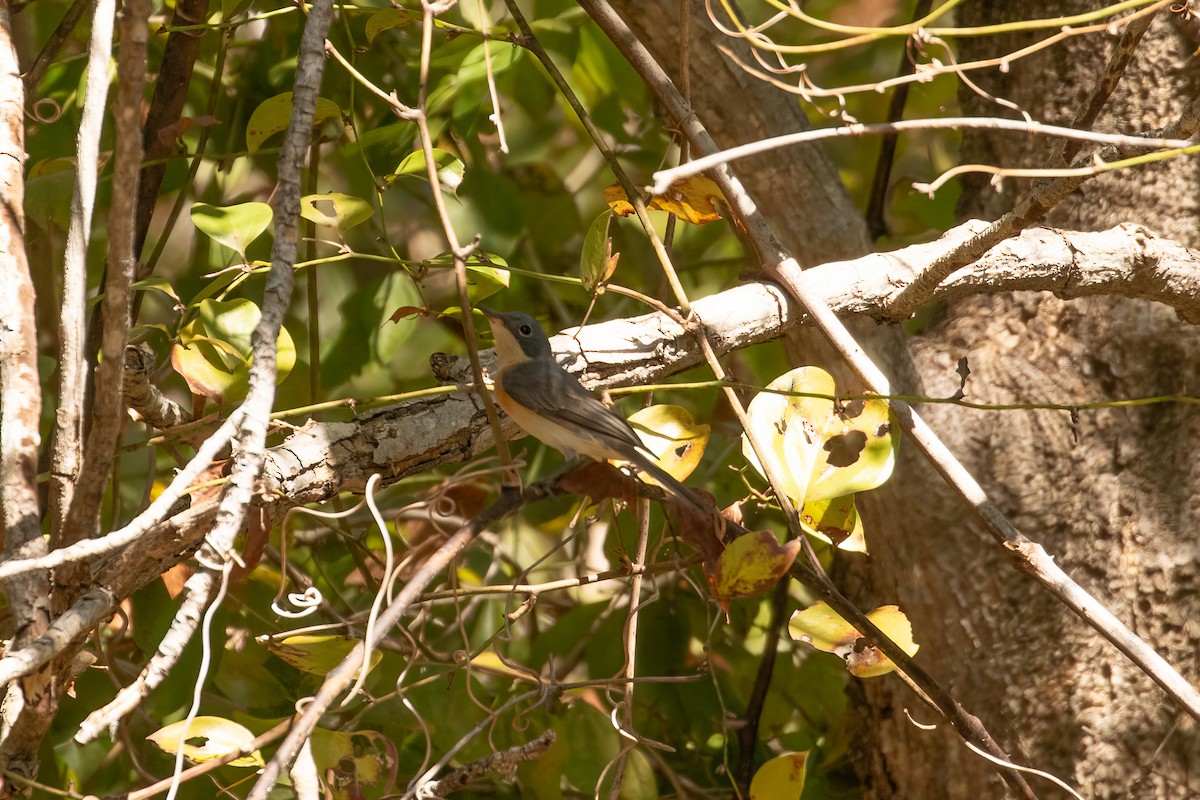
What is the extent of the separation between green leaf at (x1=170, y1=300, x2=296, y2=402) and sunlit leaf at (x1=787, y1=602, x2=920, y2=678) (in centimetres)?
108

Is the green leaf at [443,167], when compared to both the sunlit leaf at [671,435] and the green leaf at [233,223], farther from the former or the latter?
the sunlit leaf at [671,435]

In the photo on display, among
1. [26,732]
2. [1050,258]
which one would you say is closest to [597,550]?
[1050,258]

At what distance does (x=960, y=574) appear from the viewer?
253 cm

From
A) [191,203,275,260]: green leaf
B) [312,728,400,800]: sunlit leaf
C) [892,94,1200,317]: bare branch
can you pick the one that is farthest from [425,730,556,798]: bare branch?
[892,94,1200,317]: bare branch

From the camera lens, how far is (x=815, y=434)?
1973 mm

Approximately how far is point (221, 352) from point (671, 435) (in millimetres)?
901

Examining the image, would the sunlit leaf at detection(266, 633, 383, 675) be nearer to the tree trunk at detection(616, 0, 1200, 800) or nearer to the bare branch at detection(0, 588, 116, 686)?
the bare branch at detection(0, 588, 116, 686)

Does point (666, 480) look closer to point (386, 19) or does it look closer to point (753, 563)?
point (753, 563)

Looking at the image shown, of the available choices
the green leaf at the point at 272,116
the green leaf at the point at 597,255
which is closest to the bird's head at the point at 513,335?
the green leaf at the point at 597,255

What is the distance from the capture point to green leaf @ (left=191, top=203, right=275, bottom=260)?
6.40 feet

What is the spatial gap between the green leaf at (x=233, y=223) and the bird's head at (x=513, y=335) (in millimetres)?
557

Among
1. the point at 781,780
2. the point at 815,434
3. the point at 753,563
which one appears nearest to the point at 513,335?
the point at 815,434

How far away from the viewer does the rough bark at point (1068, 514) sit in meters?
2.40

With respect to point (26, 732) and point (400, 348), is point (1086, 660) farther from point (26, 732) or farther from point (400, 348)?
point (26, 732)
